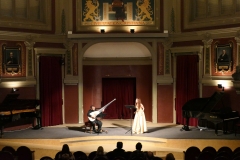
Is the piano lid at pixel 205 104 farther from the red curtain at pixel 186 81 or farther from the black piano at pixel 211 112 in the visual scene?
the red curtain at pixel 186 81

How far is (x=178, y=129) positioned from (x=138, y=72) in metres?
3.92

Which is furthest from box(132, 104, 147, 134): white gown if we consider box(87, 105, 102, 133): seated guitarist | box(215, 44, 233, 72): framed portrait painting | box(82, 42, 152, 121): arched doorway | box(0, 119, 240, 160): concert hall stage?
box(215, 44, 233, 72): framed portrait painting

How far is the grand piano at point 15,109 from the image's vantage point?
531 inches

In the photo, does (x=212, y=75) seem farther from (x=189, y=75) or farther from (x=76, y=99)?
(x=76, y=99)

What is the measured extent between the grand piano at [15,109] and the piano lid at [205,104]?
5815 mm

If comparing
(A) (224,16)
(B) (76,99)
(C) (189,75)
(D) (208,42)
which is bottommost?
(B) (76,99)

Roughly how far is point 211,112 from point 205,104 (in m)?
0.45

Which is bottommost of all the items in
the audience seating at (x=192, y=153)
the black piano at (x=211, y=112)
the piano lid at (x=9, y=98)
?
the audience seating at (x=192, y=153)

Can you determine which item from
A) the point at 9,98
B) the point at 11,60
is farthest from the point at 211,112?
the point at 11,60

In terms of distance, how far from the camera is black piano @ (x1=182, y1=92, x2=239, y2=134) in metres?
13.2

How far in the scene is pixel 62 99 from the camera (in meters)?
16.6

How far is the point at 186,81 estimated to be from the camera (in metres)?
16.0

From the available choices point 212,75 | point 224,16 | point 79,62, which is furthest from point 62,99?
point 224,16

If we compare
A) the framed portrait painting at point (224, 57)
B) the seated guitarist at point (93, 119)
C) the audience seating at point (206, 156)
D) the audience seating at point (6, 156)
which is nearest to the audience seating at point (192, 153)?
the audience seating at point (206, 156)
